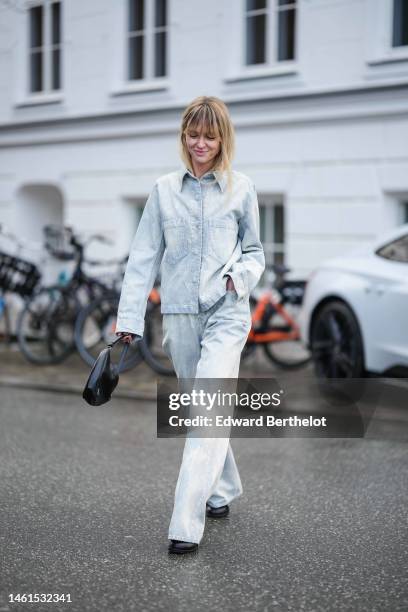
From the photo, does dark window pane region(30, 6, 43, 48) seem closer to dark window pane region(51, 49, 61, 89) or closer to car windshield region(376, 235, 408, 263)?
dark window pane region(51, 49, 61, 89)

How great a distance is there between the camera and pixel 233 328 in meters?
4.18

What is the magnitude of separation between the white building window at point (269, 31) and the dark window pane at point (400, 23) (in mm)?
1432

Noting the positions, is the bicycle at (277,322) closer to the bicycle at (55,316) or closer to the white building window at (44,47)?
the bicycle at (55,316)

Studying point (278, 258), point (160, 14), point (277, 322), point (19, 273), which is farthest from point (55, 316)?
point (160, 14)

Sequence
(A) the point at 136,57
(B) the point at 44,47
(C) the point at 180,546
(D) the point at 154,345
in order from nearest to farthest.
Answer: (C) the point at 180,546 < (D) the point at 154,345 < (A) the point at 136,57 < (B) the point at 44,47

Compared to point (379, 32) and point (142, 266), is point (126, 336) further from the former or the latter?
point (379, 32)

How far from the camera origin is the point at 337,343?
771 cm

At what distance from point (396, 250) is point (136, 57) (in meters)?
7.63

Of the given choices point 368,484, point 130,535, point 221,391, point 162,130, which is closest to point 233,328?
point 221,391

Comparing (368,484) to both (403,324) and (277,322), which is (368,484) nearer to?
(403,324)

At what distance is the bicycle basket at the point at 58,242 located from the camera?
1053cm

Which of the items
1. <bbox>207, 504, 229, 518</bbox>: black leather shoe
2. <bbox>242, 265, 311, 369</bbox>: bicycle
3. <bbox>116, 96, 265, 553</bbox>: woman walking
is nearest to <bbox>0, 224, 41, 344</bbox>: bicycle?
<bbox>242, 265, 311, 369</bbox>: bicycle

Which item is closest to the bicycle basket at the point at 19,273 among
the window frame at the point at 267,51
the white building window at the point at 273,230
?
the white building window at the point at 273,230

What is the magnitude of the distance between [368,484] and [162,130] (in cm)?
880
